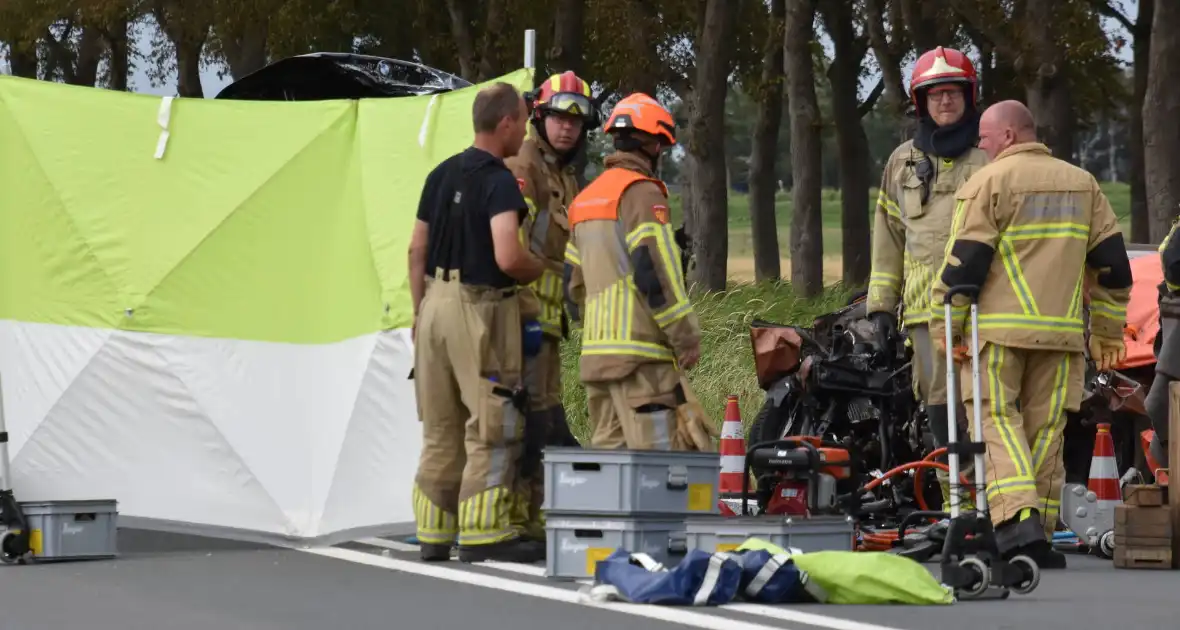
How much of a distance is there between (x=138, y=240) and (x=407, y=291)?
148 centimetres

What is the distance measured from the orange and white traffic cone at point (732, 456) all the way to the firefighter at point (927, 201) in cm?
123

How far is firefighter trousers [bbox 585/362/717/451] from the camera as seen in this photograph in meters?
10.1

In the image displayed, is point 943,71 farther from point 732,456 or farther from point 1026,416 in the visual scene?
point 732,456

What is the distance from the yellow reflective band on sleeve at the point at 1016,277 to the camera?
10.0m

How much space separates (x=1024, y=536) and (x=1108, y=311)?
4.17 ft

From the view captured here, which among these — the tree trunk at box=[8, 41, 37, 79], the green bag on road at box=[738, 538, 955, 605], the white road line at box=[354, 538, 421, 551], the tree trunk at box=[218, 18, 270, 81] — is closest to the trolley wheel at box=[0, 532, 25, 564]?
the white road line at box=[354, 538, 421, 551]

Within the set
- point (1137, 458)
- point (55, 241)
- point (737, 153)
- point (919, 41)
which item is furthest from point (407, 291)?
point (737, 153)

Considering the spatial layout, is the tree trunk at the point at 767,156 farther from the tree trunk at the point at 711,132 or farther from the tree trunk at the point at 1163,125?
the tree trunk at the point at 1163,125

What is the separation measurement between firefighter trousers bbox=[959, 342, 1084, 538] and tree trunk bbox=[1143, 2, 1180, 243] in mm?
9650

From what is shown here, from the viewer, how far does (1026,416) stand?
10.3 m

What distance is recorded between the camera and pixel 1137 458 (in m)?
12.2

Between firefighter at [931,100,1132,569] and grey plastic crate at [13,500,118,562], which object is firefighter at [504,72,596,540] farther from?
grey plastic crate at [13,500,118,562]

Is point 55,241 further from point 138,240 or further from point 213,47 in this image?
point 213,47

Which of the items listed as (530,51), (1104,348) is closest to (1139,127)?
(530,51)
